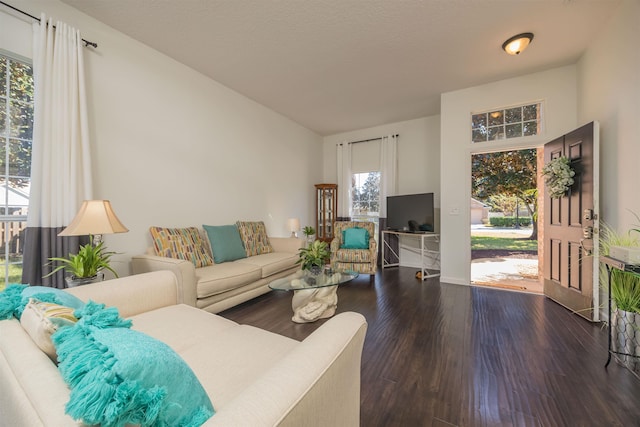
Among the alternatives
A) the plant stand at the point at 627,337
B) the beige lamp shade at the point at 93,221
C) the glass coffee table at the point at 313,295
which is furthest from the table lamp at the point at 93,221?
the plant stand at the point at 627,337

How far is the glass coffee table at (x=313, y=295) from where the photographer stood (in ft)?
7.88

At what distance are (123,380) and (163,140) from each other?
3.00 meters

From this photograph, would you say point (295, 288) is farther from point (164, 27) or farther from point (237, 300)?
point (164, 27)

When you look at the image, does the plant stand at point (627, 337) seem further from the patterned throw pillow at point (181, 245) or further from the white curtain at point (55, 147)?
the white curtain at point (55, 147)

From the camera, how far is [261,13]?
7.42 ft

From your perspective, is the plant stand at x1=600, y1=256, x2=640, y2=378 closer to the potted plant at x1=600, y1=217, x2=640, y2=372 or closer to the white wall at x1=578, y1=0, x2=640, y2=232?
the potted plant at x1=600, y1=217, x2=640, y2=372

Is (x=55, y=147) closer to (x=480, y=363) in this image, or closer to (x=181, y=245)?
(x=181, y=245)

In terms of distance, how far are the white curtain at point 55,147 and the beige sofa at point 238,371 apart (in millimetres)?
918

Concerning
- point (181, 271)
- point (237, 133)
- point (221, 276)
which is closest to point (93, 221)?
point (181, 271)

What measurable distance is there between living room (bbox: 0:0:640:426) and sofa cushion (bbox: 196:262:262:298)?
81cm

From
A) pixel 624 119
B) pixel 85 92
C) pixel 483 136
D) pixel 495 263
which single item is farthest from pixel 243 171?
pixel 495 263

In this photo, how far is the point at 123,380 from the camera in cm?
49

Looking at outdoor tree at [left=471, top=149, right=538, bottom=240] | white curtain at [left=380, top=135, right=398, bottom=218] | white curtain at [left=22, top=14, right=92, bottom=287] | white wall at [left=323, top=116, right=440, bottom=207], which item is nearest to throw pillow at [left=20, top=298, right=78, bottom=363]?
white curtain at [left=22, top=14, right=92, bottom=287]

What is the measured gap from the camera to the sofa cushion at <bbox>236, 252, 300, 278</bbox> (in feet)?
9.85
